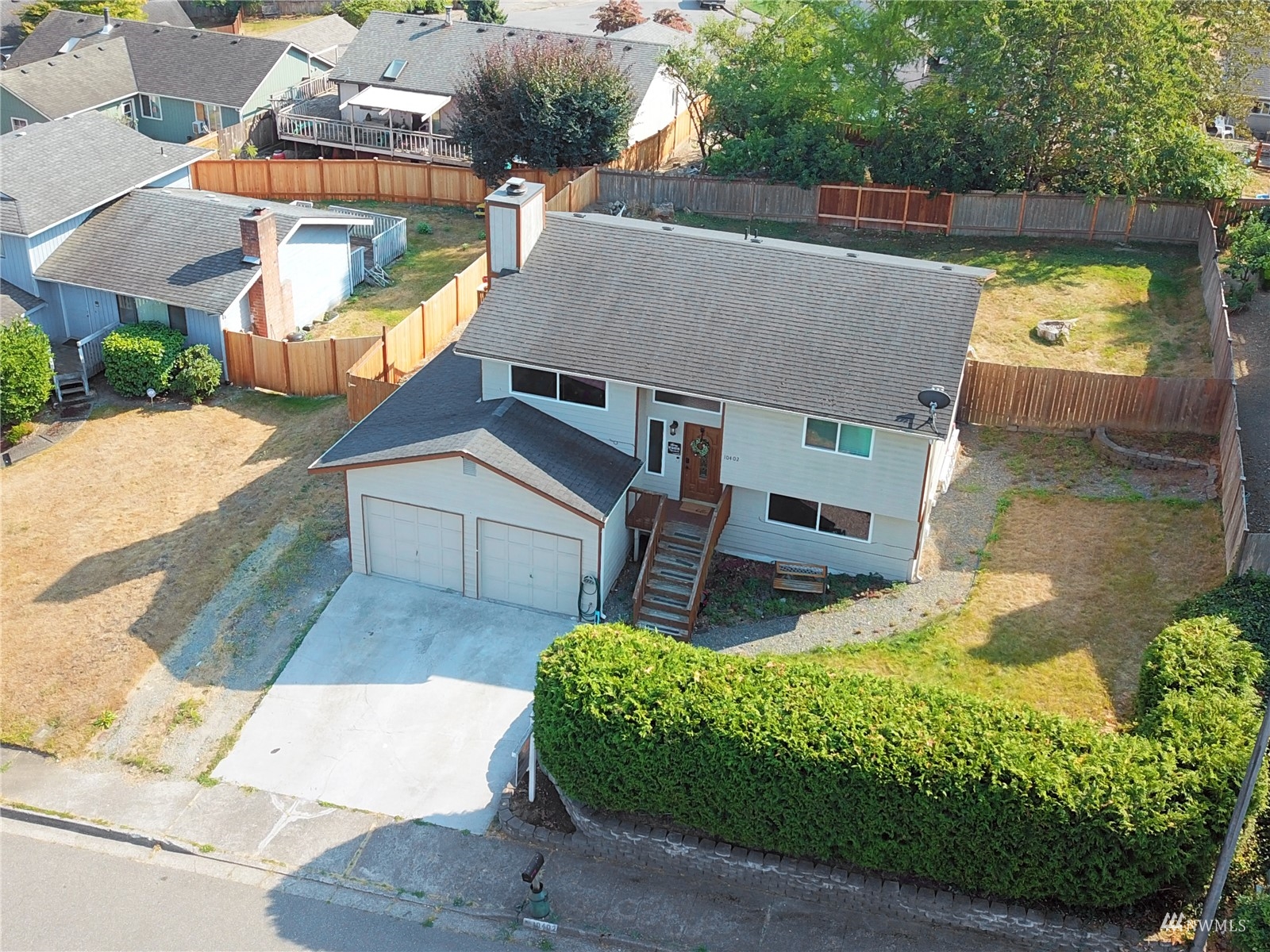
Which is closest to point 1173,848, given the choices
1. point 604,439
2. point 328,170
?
point 604,439

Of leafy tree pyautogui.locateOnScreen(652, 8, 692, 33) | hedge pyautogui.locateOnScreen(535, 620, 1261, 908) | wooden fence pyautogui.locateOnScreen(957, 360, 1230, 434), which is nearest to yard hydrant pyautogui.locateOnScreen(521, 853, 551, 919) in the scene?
hedge pyautogui.locateOnScreen(535, 620, 1261, 908)

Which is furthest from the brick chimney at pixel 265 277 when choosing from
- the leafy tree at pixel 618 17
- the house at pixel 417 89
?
the leafy tree at pixel 618 17

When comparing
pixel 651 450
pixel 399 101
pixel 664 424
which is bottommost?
pixel 651 450

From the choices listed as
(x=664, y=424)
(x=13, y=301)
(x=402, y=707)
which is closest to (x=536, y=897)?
(x=402, y=707)

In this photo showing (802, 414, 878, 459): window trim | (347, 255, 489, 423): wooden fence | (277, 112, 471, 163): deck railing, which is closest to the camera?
(802, 414, 878, 459): window trim

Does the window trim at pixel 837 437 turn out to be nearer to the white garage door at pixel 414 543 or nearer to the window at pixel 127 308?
the white garage door at pixel 414 543

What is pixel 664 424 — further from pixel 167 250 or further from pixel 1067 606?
pixel 167 250

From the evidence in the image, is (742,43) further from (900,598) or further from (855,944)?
(855,944)

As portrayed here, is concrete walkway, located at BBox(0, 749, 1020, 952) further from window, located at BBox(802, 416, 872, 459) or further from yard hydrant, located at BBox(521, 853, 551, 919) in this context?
window, located at BBox(802, 416, 872, 459)
